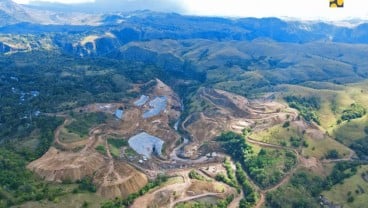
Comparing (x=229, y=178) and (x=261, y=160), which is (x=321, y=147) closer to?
(x=261, y=160)

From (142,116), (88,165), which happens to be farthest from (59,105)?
(88,165)

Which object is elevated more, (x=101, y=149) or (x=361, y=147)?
(x=101, y=149)

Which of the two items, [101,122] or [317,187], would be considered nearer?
[317,187]


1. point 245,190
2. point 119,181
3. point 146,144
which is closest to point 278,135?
point 245,190

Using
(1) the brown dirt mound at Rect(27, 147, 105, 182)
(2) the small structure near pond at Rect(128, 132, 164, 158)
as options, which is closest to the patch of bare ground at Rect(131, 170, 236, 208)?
(1) the brown dirt mound at Rect(27, 147, 105, 182)

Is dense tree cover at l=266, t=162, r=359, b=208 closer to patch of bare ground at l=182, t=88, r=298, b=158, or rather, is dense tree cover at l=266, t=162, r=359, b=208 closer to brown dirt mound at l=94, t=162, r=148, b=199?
patch of bare ground at l=182, t=88, r=298, b=158

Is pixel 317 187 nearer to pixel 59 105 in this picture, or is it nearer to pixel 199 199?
pixel 199 199

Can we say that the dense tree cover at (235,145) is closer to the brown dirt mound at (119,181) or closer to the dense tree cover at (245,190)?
the dense tree cover at (245,190)

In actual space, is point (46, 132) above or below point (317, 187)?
above
